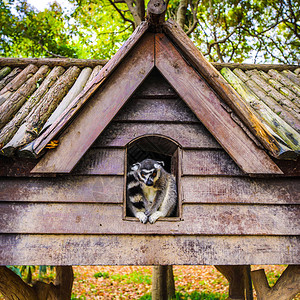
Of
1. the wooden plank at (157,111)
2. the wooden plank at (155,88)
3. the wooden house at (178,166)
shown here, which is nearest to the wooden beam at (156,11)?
the wooden house at (178,166)

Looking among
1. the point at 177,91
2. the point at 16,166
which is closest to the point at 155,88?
the point at 177,91

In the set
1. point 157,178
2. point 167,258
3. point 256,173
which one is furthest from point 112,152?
point 256,173

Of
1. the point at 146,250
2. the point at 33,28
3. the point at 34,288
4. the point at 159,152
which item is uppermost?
the point at 33,28

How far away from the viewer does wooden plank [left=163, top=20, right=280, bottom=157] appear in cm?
299

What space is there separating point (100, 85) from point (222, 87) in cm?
121

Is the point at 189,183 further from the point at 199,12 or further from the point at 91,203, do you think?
the point at 199,12

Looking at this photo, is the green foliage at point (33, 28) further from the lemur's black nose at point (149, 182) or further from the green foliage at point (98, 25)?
the lemur's black nose at point (149, 182)

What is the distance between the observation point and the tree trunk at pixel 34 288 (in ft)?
13.0

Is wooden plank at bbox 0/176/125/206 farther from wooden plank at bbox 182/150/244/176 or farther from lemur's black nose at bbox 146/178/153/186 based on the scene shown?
wooden plank at bbox 182/150/244/176

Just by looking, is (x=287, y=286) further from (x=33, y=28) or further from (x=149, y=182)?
(x=33, y=28)

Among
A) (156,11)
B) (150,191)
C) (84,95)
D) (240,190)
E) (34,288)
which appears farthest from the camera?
(34,288)

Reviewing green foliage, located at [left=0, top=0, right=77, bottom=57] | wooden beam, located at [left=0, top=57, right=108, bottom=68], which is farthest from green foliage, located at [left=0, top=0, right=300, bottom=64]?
wooden beam, located at [left=0, top=57, right=108, bottom=68]

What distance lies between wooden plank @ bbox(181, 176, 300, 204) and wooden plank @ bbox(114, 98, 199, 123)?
2.23ft

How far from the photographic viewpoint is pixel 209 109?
3189 mm
